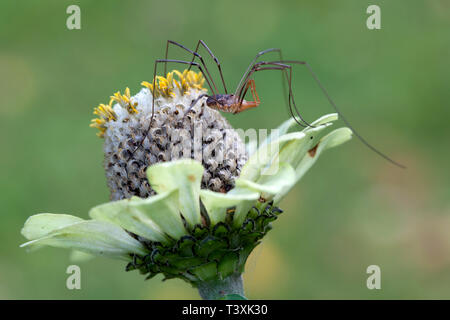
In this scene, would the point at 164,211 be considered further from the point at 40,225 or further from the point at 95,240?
the point at 40,225

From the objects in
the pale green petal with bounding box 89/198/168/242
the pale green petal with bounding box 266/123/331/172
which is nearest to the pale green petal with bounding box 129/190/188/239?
the pale green petal with bounding box 89/198/168/242

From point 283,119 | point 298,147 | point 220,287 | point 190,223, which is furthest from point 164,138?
point 283,119

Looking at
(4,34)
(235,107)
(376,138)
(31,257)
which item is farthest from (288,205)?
(4,34)

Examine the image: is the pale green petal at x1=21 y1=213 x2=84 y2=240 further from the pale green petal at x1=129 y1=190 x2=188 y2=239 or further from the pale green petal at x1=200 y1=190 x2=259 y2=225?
the pale green petal at x1=200 y1=190 x2=259 y2=225

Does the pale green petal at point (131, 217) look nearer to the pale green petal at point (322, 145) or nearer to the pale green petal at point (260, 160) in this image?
the pale green petal at point (260, 160)

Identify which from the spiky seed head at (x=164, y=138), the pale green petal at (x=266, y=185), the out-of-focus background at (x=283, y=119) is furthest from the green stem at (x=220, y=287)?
the out-of-focus background at (x=283, y=119)

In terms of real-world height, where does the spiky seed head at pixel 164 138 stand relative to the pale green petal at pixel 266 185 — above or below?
above

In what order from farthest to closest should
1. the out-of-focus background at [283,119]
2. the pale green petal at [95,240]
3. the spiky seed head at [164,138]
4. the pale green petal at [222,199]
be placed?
1. the out-of-focus background at [283,119]
2. the spiky seed head at [164,138]
3. the pale green petal at [95,240]
4. the pale green petal at [222,199]
